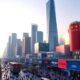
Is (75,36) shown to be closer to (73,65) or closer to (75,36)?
(75,36)

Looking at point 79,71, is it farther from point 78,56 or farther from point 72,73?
point 78,56

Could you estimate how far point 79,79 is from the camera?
3497 inches

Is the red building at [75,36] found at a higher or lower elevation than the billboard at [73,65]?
higher

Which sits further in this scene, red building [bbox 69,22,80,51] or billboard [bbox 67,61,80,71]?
red building [bbox 69,22,80,51]

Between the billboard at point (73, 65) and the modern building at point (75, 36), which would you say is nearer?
the billboard at point (73, 65)

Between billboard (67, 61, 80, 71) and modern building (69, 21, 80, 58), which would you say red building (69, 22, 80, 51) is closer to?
modern building (69, 21, 80, 58)

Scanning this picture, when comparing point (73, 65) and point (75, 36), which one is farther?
point (75, 36)

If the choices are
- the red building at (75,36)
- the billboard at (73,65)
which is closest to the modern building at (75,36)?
the red building at (75,36)

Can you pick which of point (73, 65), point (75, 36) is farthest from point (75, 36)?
point (73, 65)

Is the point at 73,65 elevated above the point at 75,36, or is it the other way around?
the point at 75,36

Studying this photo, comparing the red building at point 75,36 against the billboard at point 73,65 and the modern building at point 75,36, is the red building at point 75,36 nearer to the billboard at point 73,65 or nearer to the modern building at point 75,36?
the modern building at point 75,36

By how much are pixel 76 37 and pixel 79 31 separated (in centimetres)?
602

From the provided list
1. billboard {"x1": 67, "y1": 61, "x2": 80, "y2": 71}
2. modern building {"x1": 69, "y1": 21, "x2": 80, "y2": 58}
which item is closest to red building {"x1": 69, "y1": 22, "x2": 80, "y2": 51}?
modern building {"x1": 69, "y1": 21, "x2": 80, "y2": 58}

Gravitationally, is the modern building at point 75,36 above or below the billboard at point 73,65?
above
